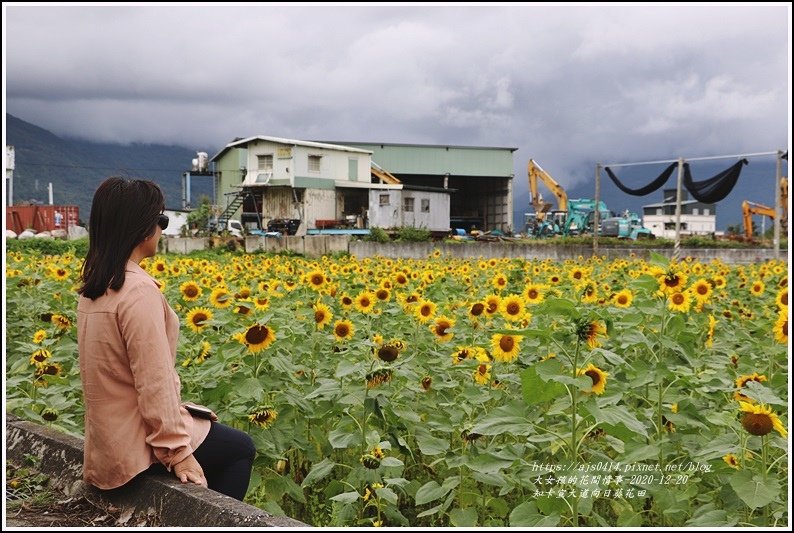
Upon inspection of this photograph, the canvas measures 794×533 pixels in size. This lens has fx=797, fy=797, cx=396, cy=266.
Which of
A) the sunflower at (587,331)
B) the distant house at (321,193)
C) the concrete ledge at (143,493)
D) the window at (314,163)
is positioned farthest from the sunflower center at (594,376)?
the window at (314,163)

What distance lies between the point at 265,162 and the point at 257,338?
3101 cm

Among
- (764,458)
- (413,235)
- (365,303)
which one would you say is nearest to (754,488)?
(764,458)

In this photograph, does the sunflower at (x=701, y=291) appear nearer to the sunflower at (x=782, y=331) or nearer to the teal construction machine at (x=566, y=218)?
the sunflower at (x=782, y=331)

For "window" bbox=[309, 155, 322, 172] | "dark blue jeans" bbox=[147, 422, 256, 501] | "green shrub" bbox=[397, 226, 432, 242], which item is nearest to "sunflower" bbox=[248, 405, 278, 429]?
"dark blue jeans" bbox=[147, 422, 256, 501]

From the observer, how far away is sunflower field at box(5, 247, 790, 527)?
2730mm

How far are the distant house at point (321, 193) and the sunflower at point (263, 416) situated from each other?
2910cm

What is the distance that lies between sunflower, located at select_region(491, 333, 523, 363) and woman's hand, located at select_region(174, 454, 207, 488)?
1.47 metres

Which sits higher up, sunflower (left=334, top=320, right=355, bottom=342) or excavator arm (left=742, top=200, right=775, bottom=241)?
excavator arm (left=742, top=200, right=775, bottom=241)

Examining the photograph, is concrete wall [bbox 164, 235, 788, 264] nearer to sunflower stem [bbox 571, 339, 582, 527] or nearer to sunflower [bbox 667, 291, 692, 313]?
sunflower [bbox 667, 291, 692, 313]

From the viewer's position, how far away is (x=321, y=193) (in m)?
33.3

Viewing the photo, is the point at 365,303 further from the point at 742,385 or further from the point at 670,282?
the point at 742,385

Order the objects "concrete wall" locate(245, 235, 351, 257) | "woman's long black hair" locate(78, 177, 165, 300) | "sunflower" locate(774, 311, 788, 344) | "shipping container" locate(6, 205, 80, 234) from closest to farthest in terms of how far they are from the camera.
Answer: "woman's long black hair" locate(78, 177, 165, 300)
"sunflower" locate(774, 311, 788, 344)
"concrete wall" locate(245, 235, 351, 257)
"shipping container" locate(6, 205, 80, 234)

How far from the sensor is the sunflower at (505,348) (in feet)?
12.1

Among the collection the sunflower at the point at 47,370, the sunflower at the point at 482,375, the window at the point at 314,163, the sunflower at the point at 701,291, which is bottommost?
the sunflower at the point at 47,370
